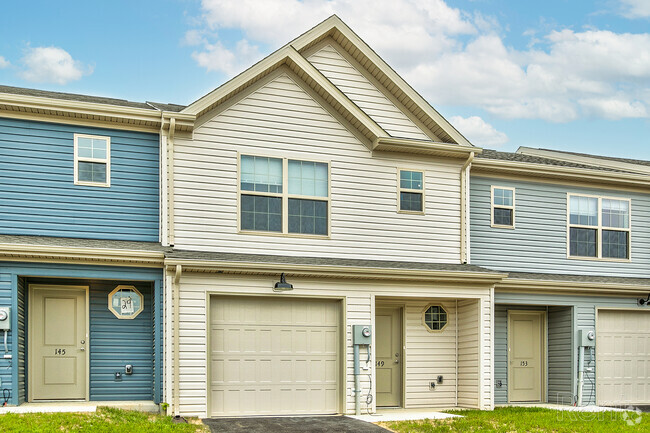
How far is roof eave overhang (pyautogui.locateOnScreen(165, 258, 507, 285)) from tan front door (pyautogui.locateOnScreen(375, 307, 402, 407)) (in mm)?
1600

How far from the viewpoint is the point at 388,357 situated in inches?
606

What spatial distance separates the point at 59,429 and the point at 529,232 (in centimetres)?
1129

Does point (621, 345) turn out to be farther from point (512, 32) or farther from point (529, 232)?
point (512, 32)

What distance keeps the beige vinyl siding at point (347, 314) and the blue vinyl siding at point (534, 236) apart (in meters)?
1.92

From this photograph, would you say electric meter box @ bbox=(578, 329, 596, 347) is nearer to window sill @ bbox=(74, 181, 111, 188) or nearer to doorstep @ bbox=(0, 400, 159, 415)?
doorstep @ bbox=(0, 400, 159, 415)

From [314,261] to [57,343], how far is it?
4951 millimetres

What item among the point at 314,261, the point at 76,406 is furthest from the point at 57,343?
the point at 314,261

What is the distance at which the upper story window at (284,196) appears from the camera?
14031mm

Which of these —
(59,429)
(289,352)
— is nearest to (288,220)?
(289,352)

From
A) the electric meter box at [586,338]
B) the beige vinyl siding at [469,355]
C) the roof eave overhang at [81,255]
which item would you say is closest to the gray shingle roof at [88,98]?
the roof eave overhang at [81,255]

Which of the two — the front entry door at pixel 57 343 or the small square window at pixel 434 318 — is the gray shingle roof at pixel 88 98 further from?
the small square window at pixel 434 318

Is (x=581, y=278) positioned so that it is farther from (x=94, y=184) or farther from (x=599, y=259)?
(x=94, y=184)

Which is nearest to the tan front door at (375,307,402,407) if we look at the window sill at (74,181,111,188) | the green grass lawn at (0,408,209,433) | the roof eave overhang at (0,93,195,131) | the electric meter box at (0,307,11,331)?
the green grass lawn at (0,408,209,433)

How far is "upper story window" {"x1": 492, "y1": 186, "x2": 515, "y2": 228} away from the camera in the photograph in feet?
54.9
